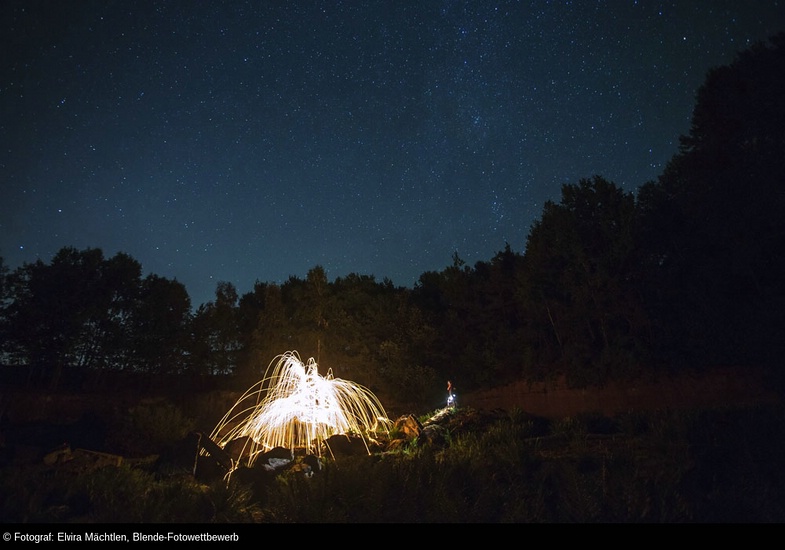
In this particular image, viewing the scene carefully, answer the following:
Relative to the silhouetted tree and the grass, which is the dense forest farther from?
the grass

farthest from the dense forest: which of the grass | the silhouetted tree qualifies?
the grass

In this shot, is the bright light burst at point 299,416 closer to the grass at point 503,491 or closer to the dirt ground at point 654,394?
the grass at point 503,491

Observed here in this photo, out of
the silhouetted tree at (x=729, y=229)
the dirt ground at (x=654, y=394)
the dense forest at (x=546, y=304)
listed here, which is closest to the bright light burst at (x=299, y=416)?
the dirt ground at (x=654, y=394)

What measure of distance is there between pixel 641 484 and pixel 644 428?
174 inches

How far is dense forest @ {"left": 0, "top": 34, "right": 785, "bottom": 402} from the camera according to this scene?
58.7 ft

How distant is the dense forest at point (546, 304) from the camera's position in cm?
1791

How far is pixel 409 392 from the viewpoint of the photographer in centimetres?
2712

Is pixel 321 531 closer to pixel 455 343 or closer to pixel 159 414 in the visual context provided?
pixel 159 414

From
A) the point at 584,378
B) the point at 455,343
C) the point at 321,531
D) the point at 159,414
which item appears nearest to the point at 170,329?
the point at 159,414

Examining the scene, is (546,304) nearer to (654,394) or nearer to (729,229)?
(654,394)

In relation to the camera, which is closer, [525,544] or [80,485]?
[525,544]

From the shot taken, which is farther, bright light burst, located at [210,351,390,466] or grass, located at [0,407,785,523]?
bright light burst, located at [210,351,390,466]

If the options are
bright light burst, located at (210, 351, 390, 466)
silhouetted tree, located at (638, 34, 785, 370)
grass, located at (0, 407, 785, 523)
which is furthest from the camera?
silhouetted tree, located at (638, 34, 785, 370)

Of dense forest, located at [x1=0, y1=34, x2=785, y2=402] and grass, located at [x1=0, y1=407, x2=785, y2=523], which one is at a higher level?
dense forest, located at [x1=0, y1=34, x2=785, y2=402]
